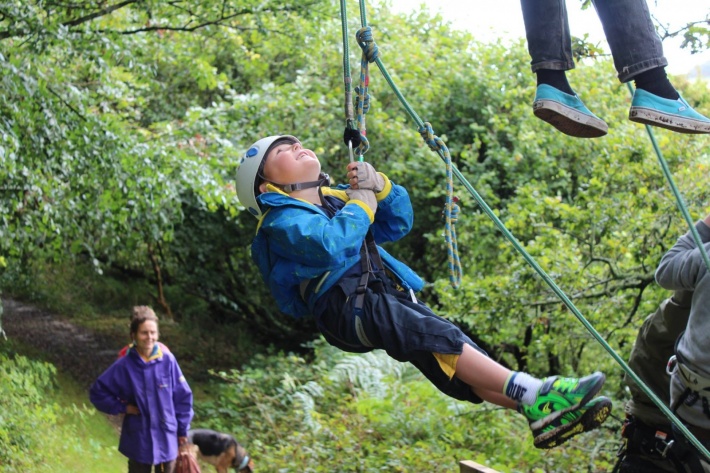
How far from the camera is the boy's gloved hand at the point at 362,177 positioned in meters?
3.10

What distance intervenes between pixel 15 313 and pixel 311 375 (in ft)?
17.4

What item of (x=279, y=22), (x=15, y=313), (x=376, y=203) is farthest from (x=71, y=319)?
(x=376, y=203)

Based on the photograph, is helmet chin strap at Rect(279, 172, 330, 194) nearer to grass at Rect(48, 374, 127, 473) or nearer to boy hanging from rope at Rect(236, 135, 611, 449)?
boy hanging from rope at Rect(236, 135, 611, 449)

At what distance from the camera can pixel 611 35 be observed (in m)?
3.04

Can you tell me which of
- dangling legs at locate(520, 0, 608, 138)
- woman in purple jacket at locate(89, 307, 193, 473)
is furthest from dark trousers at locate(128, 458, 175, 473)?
dangling legs at locate(520, 0, 608, 138)

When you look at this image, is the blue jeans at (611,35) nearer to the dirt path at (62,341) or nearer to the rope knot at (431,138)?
the rope knot at (431,138)

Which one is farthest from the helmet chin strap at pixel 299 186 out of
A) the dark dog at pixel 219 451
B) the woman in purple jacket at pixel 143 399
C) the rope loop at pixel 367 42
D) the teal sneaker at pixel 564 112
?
the dark dog at pixel 219 451

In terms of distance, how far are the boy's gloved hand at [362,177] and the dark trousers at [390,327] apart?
321 mm

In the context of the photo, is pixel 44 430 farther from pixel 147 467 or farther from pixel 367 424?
pixel 367 424

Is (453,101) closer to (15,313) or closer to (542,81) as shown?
(15,313)

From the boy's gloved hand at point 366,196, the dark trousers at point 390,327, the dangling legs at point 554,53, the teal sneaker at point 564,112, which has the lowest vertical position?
the dark trousers at point 390,327

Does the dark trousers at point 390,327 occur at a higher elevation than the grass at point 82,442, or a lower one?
higher

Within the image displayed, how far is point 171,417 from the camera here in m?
5.57

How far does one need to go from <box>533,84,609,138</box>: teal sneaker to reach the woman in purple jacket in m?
3.30
